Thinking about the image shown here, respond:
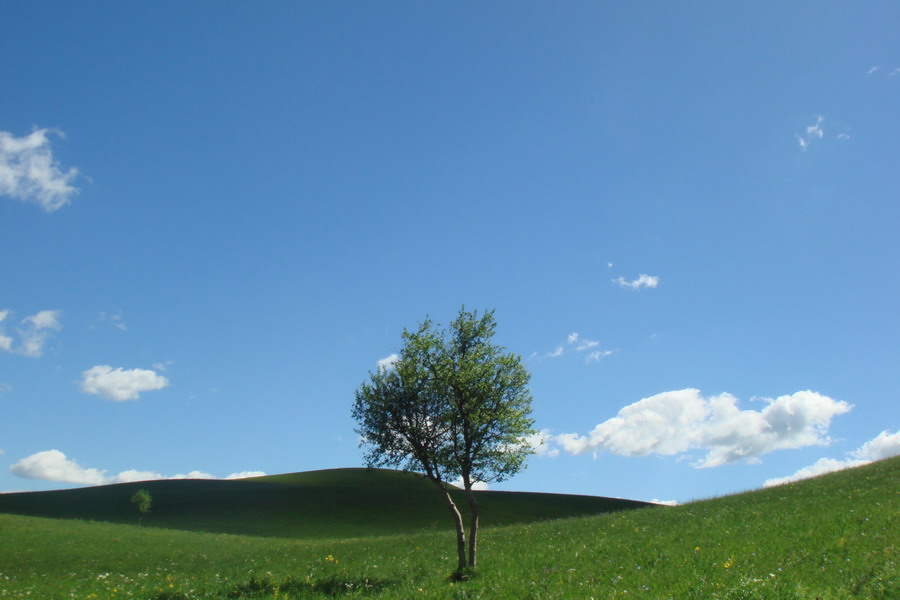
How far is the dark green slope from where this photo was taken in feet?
220

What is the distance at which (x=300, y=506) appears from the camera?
78625 mm

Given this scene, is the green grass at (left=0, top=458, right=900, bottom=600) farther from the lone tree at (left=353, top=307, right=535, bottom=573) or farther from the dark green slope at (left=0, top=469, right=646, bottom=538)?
the dark green slope at (left=0, top=469, right=646, bottom=538)

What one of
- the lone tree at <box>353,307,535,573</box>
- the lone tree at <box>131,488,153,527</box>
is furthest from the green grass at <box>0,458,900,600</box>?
the lone tree at <box>131,488,153,527</box>

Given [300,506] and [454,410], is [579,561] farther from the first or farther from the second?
A: [300,506]

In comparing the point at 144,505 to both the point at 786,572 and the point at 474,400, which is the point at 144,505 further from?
the point at 786,572

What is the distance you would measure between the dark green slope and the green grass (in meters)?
23.1

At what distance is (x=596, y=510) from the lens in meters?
93.3

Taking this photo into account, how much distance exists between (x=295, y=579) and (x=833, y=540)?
22717mm

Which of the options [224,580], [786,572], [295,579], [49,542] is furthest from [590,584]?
[49,542]

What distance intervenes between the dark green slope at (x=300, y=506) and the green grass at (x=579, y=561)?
23073 millimetres

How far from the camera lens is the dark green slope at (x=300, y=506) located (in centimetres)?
6706

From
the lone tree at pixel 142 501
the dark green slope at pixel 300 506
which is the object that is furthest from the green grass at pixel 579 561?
the lone tree at pixel 142 501

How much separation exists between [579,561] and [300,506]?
206 ft

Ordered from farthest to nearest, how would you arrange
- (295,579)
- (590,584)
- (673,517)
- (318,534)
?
1. (318,534)
2. (673,517)
3. (295,579)
4. (590,584)
